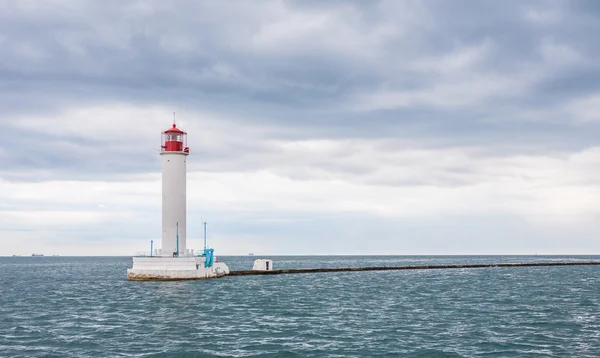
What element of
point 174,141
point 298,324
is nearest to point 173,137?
point 174,141

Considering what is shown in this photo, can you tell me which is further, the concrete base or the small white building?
the small white building

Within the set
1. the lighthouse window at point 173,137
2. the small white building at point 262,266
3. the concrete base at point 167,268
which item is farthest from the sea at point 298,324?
the small white building at point 262,266

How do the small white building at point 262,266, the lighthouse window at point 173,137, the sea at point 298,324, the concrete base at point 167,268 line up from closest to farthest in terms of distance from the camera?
1. the sea at point 298,324
2. the concrete base at point 167,268
3. the lighthouse window at point 173,137
4. the small white building at point 262,266

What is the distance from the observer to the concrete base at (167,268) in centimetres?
7188

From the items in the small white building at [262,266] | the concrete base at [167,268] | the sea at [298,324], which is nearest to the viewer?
the sea at [298,324]

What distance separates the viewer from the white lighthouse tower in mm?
72188

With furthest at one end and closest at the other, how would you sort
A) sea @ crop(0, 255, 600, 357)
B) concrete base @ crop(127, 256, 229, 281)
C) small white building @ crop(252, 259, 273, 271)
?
small white building @ crop(252, 259, 273, 271) < concrete base @ crop(127, 256, 229, 281) < sea @ crop(0, 255, 600, 357)

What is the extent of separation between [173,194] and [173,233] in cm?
467

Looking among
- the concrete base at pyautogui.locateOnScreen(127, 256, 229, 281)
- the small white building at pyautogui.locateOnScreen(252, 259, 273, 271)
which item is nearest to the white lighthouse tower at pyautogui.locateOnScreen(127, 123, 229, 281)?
the concrete base at pyautogui.locateOnScreen(127, 256, 229, 281)

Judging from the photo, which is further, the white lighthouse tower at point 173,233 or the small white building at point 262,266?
the small white building at point 262,266

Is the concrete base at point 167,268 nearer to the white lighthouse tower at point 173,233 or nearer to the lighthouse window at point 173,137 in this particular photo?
the white lighthouse tower at point 173,233

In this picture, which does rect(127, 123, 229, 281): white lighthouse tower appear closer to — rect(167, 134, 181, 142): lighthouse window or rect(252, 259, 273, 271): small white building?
rect(167, 134, 181, 142): lighthouse window

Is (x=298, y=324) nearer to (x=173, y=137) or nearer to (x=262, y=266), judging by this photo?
(x=173, y=137)

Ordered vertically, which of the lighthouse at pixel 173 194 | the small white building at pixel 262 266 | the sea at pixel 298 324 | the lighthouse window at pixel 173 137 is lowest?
the sea at pixel 298 324
